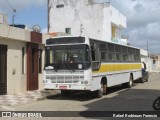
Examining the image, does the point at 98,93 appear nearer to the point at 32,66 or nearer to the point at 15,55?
the point at 15,55

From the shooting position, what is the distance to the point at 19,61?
2280 cm

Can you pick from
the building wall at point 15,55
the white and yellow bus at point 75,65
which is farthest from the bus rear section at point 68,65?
the building wall at point 15,55

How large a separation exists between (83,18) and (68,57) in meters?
31.4

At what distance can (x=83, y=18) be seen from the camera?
49875 millimetres

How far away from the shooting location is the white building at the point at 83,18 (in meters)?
48.5

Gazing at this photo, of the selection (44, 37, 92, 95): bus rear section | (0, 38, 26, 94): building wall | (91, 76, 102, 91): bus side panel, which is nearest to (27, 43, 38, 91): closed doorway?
(0, 38, 26, 94): building wall

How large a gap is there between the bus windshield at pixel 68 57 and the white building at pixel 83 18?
28624 millimetres

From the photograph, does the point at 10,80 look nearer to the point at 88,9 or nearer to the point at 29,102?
the point at 29,102

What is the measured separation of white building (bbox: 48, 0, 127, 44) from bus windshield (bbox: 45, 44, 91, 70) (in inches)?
1127

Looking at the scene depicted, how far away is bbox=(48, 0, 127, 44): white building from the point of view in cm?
4850

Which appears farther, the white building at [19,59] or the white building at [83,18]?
the white building at [83,18]

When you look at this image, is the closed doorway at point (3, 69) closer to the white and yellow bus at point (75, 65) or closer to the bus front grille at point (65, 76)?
the white and yellow bus at point (75, 65)

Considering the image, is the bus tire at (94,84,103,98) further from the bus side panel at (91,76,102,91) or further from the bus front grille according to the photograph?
the bus front grille

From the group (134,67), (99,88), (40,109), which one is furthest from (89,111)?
(134,67)
